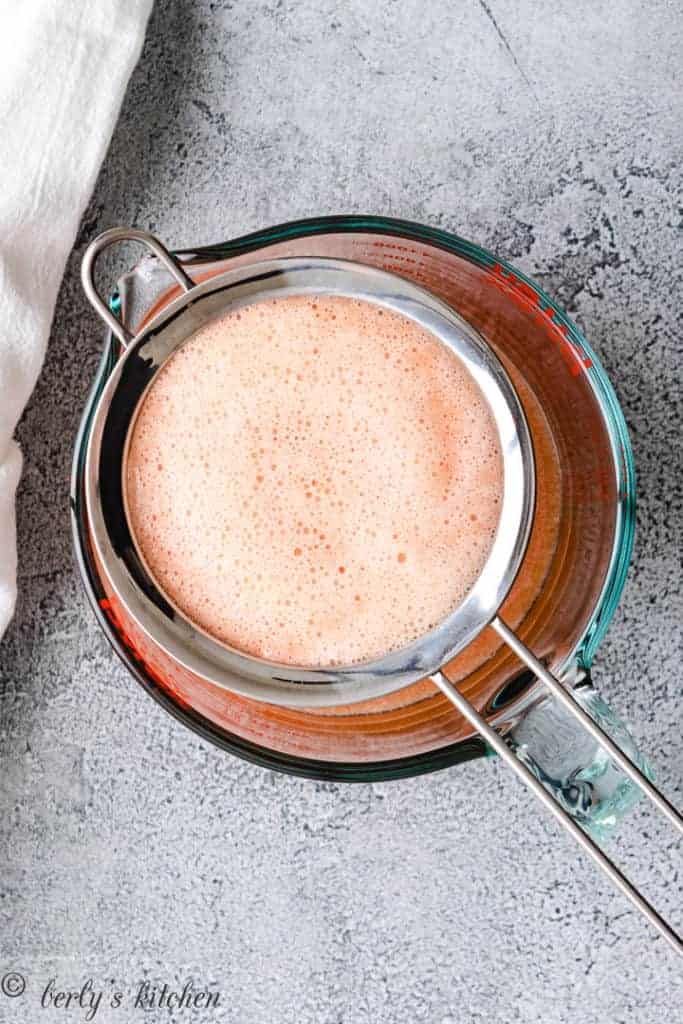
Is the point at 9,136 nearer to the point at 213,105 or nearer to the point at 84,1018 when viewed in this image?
the point at 213,105

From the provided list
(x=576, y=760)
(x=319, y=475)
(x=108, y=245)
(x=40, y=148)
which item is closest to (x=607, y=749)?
(x=576, y=760)

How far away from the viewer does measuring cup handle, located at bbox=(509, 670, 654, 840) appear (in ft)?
1.92

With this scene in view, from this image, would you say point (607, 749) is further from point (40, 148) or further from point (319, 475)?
point (40, 148)

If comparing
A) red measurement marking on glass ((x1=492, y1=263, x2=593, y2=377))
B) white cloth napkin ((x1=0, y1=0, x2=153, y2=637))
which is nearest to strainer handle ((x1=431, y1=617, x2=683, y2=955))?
red measurement marking on glass ((x1=492, y1=263, x2=593, y2=377))

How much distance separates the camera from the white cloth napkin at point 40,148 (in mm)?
751

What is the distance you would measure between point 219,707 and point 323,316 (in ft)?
0.82

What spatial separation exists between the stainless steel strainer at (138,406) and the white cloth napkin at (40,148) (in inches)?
8.1

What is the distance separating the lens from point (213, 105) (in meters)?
0.80

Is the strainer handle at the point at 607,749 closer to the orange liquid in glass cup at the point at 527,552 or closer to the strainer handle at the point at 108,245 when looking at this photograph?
the orange liquid in glass cup at the point at 527,552

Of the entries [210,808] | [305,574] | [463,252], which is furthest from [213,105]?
[210,808]

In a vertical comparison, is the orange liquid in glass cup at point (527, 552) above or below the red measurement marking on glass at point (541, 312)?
below

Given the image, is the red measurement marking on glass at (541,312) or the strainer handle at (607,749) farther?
the red measurement marking on glass at (541,312)

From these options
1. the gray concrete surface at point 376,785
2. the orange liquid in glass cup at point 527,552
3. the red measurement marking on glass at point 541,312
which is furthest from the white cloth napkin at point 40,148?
the red measurement marking on glass at point 541,312

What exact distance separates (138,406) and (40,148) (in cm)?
28
